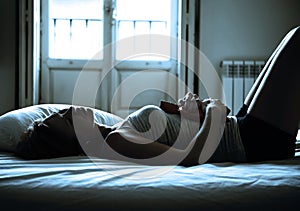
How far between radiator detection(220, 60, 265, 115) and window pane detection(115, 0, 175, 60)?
0.53 m

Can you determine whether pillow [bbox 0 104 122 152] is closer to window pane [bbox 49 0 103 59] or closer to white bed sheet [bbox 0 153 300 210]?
white bed sheet [bbox 0 153 300 210]

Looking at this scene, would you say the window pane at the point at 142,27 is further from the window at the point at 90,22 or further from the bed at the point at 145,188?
the bed at the point at 145,188

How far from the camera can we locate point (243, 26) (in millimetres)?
3371

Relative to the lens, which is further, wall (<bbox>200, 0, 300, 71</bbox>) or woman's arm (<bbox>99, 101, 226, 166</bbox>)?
wall (<bbox>200, 0, 300, 71</bbox>)

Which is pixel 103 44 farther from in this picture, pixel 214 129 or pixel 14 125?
pixel 214 129

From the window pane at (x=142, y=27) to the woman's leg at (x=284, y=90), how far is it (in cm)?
201

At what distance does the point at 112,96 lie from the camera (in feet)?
11.0

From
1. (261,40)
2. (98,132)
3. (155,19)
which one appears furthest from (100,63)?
(98,132)

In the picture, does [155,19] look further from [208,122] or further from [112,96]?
[208,122]

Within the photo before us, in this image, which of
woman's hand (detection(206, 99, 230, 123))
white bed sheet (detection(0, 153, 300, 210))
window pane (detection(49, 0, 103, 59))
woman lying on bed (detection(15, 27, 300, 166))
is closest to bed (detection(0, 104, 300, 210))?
white bed sheet (detection(0, 153, 300, 210))

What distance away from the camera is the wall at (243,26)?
3.35 meters

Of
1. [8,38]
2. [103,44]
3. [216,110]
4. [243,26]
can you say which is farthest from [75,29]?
[216,110]

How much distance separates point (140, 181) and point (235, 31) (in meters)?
2.59

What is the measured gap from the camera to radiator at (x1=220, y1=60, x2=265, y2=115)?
3.33 metres
